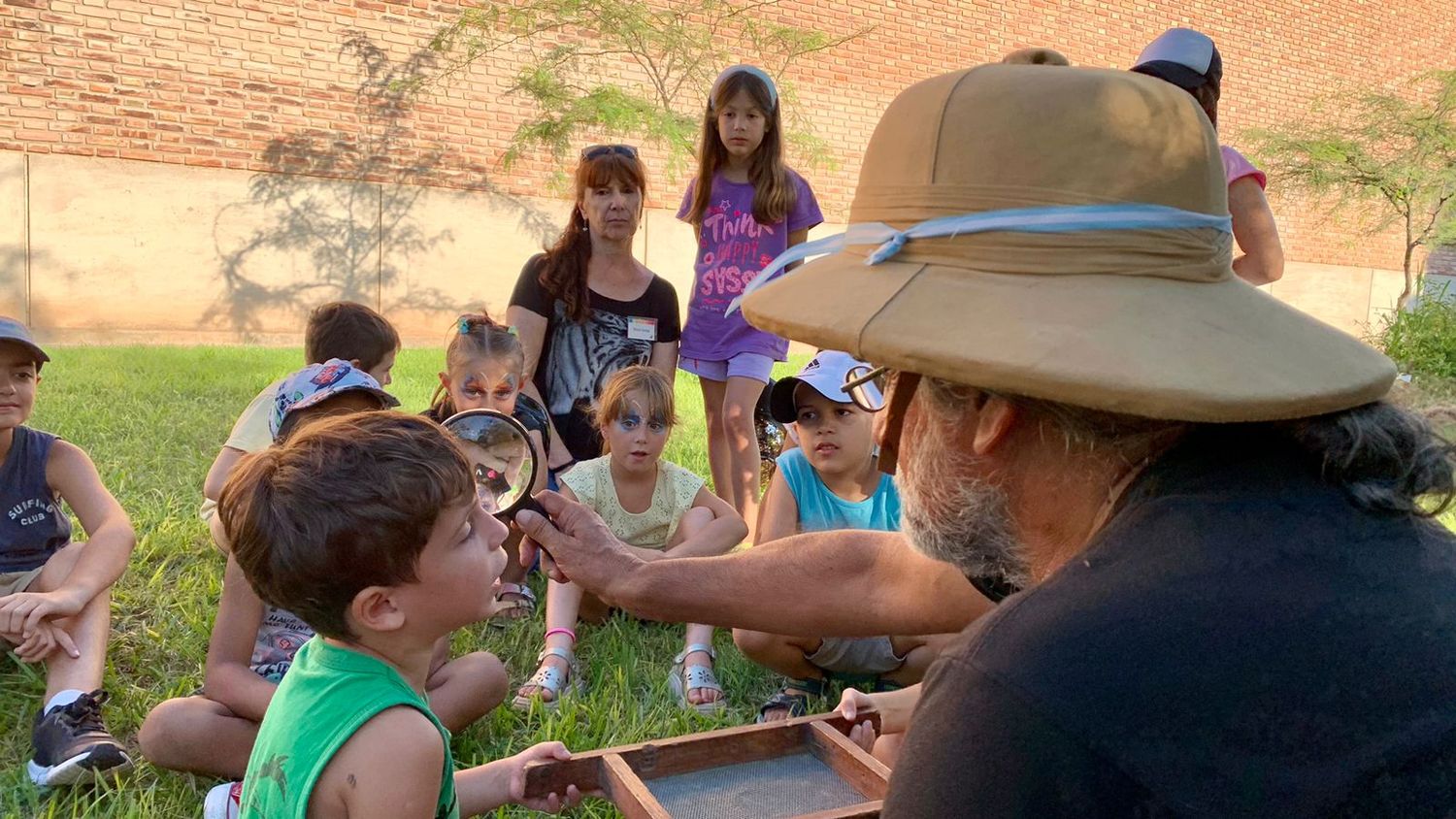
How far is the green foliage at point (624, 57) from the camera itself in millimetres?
11633

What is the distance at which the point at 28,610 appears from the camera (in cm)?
311

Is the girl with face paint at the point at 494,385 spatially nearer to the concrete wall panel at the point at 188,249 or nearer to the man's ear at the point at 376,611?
the man's ear at the point at 376,611

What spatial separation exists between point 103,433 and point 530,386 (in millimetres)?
3125

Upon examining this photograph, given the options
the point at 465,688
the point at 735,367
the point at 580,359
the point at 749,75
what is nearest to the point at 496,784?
the point at 465,688

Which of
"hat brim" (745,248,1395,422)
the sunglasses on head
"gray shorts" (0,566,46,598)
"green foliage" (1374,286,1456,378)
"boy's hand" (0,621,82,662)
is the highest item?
the sunglasses on head

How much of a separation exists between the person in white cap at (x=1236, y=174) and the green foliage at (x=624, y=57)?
737 centimetres

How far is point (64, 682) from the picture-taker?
10.2 feet

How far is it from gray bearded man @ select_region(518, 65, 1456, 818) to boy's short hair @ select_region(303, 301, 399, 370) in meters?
3.23

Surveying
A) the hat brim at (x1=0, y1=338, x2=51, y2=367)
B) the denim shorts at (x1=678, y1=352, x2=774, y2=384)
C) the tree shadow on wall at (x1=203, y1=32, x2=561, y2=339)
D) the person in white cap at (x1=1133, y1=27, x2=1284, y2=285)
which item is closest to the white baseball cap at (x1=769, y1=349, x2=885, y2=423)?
the denim shorts at (x1=678, y1=352, x2=774, y2=384)

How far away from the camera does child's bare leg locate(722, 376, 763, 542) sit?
17.0ft

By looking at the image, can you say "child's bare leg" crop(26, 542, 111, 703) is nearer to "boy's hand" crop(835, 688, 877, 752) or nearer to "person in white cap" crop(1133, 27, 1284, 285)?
"boy's hand" crop(835, 688, 877, 752)

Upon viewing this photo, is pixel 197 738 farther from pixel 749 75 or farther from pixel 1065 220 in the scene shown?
pixel 749 75

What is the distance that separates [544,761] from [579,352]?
9.19 feet

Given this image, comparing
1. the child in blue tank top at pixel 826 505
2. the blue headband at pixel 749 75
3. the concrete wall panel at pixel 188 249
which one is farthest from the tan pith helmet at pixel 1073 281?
the concrete wall panel at pixel 188 249
